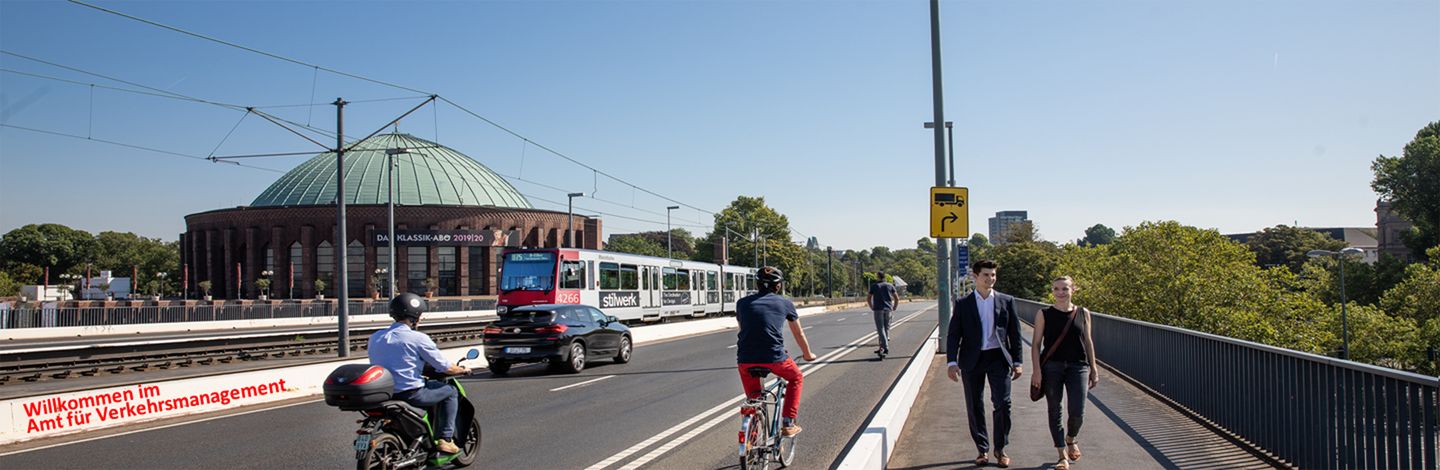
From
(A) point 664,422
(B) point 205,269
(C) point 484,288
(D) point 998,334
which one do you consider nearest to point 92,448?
(A) point 664,422

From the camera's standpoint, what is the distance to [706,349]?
2459 centimetres

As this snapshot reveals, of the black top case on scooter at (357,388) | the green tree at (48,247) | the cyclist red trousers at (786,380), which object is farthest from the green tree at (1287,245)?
the green tree at (48,247)

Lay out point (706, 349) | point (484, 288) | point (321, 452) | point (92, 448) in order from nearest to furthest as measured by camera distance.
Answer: point (321, 452)
point (92, 448)
point (706, 349)
point (484, 288)

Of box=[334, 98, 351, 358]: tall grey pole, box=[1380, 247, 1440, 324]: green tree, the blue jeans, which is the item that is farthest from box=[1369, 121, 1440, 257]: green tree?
the blue jeans

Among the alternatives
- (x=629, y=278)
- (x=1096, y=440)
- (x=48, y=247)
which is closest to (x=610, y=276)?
(x=629, y=278)

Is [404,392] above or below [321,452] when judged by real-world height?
above

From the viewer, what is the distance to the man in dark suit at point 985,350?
24.5 ft

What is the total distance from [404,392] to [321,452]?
2789 mm

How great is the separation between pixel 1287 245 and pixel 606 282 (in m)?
118

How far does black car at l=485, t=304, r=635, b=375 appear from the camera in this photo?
17703 millimetres

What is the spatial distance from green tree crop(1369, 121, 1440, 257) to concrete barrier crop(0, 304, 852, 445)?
77.6 m

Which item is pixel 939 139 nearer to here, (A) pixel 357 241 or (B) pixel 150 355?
(B) pixel 150 355

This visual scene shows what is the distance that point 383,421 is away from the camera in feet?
23.4

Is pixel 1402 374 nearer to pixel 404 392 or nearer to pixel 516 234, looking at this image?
pixel 404 392
